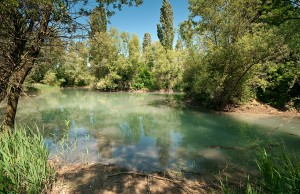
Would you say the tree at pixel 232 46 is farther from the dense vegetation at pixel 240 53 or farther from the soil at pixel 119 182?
the soil at pixel 119 182

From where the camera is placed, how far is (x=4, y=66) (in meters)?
4.52

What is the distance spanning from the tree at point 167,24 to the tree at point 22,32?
39554 mm

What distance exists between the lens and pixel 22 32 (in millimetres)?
4797

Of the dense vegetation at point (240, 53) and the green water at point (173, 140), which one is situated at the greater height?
the dense vegetation at point (240, 53)

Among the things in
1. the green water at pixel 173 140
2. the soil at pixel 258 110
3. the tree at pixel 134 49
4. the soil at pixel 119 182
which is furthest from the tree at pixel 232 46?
the tree at pixel 134 49

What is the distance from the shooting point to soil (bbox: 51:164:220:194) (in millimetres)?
4168

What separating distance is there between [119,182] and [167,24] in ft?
142

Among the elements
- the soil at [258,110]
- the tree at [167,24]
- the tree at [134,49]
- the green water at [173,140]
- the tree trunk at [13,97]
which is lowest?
the green water at [173,140]

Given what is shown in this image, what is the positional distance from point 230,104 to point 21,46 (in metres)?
14.1

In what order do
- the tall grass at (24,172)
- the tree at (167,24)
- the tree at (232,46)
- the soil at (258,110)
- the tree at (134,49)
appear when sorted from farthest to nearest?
the tree at (167,24)
the tree at (134,49)
the soil at (258,110)
the tree at (232,46)
the tall grass at (24,172)

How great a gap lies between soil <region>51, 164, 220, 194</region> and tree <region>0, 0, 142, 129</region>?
1.87 meters

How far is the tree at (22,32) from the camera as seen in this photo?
4477 mm

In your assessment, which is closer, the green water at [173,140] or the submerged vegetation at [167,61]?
the submerged vegetation at [167,61]

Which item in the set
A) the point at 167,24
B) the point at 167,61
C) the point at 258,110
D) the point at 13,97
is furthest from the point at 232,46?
the point at 167,24
